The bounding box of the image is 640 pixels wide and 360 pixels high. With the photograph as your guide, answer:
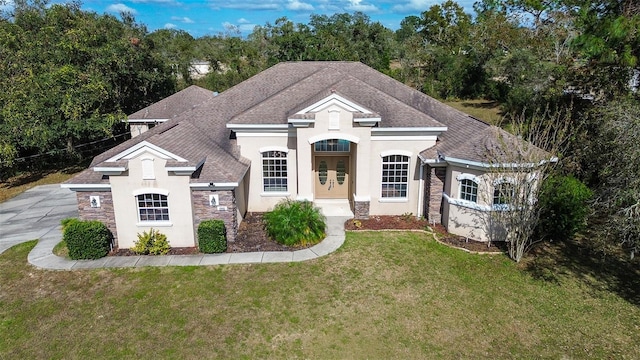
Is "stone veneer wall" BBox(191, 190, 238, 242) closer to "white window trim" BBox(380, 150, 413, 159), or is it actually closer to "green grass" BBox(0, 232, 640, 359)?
"green grass" BBox(0, 232, 640, 359)

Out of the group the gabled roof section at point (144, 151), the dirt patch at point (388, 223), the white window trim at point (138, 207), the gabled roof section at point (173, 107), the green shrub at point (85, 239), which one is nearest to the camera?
the gabled roof section at point (144, 151)

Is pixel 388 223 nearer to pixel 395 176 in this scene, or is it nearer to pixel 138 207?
pixel 395 176

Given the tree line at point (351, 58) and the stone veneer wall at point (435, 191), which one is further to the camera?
the stone veneer wall at point (435, 191)

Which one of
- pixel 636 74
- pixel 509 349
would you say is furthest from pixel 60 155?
pixel 636 74

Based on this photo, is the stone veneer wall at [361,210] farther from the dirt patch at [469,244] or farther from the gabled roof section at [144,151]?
the gabled roof section at [144,151]

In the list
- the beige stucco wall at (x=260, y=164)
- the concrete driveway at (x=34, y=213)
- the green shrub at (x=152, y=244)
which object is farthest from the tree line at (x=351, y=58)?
the green shrub at (x=152, y=244)

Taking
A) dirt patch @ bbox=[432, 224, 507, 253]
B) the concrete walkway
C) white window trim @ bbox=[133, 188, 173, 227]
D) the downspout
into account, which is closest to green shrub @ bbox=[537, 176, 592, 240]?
dirt patch @ bbox=[432, 224, 507, 253]
